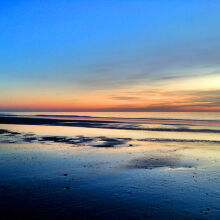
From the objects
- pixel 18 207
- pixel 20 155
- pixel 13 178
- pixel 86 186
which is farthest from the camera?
pixel 20 155

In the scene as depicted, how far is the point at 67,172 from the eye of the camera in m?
12.9

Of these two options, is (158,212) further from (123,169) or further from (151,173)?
(123,169)

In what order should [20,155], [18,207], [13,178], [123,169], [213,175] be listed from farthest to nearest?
1. [20,155]
2. [123,169]
3. [213,175]
4. [13,178]
5. [18,207]

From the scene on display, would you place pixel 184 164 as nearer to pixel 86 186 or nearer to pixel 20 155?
pixel 86 186

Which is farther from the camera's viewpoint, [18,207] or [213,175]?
[213,175]

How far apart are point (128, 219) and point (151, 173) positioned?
5817mm

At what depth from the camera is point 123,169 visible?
13820 millimetres

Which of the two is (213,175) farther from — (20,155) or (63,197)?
(20,155)

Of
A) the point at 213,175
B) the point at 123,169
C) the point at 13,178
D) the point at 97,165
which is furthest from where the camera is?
the point at 97,165

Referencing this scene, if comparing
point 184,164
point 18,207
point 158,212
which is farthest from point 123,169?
point 18,207

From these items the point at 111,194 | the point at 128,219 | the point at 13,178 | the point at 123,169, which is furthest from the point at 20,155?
the point at 128,219

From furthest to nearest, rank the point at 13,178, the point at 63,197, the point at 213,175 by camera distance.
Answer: the point at 213,175, the point at 13,178, the point at 63,197

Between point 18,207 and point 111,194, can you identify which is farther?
point 111,194

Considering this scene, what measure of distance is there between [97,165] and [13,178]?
562 cm
